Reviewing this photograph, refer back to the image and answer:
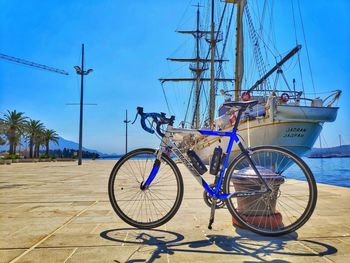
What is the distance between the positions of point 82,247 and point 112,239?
0.39 metres

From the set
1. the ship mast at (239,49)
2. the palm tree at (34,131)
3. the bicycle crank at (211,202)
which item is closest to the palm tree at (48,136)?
the palm tree at (34,131)

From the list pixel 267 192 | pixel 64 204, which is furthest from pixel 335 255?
pixel 64 204

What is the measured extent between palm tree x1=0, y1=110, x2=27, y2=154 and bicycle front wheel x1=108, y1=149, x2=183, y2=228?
52.9m

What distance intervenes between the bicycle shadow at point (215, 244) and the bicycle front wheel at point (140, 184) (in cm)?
27

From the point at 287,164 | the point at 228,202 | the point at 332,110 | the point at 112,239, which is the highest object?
the point at 332,110

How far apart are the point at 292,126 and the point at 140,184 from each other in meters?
18.4

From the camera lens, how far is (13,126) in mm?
51844

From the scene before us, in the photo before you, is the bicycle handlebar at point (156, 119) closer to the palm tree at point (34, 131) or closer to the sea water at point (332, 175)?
the sea water at point (332, 175)

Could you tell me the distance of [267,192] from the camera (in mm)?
3438

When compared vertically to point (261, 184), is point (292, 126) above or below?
above

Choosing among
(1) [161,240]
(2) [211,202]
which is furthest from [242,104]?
(1) [161,240]

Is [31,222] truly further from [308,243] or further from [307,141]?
[307,141]

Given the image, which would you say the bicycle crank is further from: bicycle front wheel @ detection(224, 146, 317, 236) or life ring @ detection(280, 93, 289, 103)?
life ring @ detection(280, 93, 289, 103)

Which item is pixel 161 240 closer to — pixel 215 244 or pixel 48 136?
pixel 215 244
